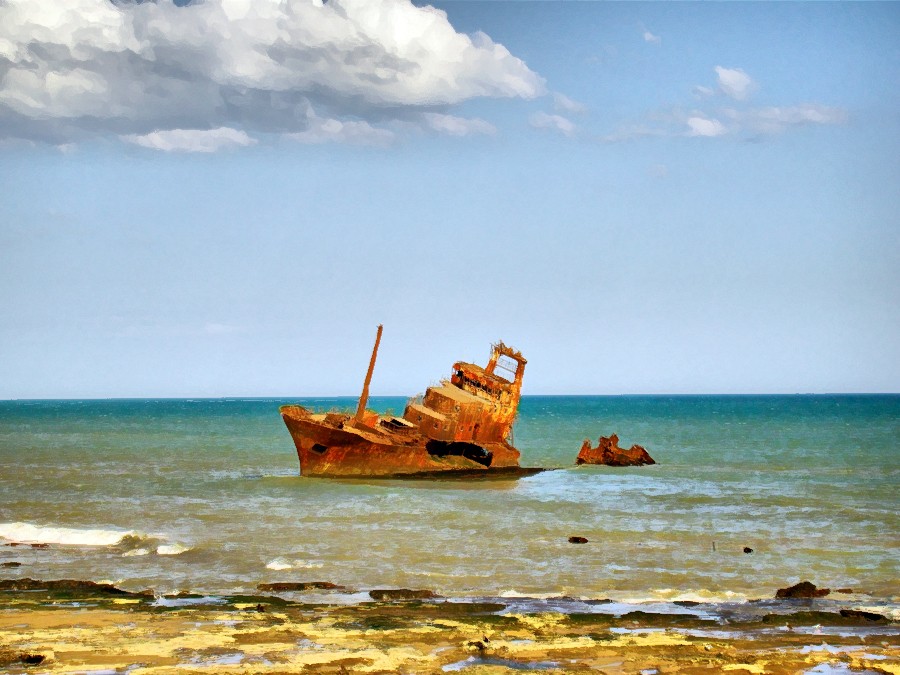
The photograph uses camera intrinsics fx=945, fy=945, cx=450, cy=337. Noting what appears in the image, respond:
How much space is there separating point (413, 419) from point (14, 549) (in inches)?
→ 958

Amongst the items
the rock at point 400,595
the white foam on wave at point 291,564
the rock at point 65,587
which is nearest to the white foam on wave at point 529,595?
the rock at point 400,595

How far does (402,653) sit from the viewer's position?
48.3ft

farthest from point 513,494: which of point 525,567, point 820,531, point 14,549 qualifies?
point 14,549

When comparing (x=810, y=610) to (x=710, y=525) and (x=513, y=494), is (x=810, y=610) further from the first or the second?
(x=513, y=494)

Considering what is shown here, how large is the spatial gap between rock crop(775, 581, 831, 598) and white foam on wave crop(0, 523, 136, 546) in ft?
58.2

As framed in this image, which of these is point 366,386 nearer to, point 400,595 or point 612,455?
point 612,455

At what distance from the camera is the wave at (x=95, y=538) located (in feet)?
84.8

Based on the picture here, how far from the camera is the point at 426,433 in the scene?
152 ft

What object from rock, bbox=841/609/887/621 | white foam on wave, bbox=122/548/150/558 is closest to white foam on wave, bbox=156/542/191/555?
white foam on wave, bbox=122/548/150/558

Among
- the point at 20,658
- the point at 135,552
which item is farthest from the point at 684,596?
the point at 135,552

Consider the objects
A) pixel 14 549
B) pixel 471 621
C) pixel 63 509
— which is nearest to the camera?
pixel 471 621

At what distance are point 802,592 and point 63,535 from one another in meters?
20.5

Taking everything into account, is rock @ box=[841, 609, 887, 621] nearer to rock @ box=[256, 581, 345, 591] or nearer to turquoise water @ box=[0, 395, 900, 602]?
turquoise water @ box=[0, 395, 900, 602]

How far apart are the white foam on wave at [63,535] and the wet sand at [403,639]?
320 inches
